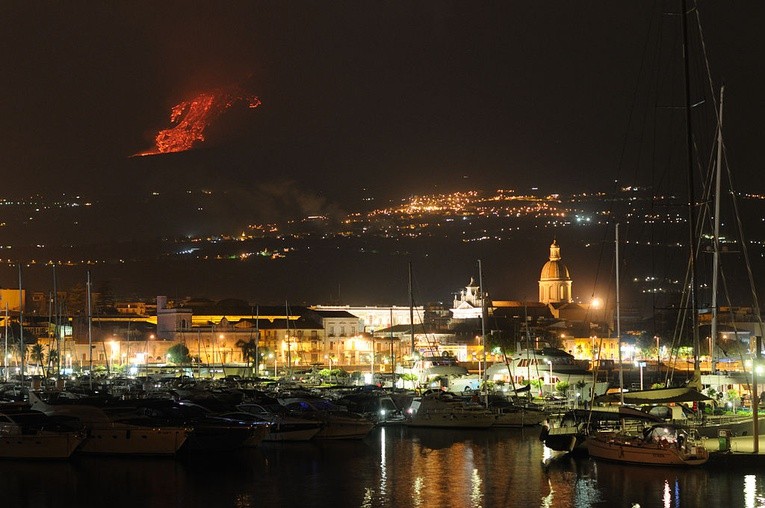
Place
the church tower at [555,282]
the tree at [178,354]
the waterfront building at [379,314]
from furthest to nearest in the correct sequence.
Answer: the waterfront building at [379,314], the church tower at [555,282], the tree at [178,354]

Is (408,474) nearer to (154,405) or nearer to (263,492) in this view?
(263,492)

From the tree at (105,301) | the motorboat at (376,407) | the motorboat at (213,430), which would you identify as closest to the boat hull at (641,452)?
the motorboat at (213,430)

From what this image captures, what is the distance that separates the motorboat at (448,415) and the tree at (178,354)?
55496 millimetres

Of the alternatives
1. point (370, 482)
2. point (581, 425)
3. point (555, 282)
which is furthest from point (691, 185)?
point (555, 282)

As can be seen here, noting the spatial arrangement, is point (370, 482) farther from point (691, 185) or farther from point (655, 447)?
point (691, 185)

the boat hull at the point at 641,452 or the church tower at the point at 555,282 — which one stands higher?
the church tower at the point at 555,282

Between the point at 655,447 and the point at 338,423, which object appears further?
the point at 338,423

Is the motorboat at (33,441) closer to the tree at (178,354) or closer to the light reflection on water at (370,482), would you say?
the light reflection on water at (370,482)

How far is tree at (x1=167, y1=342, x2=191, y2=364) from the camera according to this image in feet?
311

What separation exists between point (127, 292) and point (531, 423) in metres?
154

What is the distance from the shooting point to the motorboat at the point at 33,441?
98.5 ft

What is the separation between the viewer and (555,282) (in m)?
131

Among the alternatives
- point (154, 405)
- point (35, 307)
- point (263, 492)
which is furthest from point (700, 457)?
point (35, 307)

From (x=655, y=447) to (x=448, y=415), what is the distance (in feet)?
43.5
